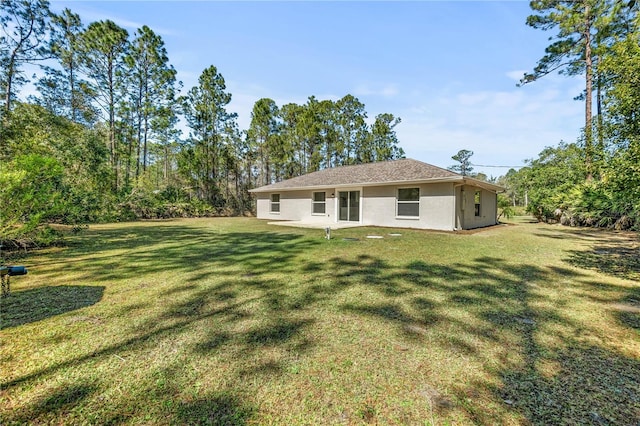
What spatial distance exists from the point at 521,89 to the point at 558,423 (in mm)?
21637

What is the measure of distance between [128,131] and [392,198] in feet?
74.6

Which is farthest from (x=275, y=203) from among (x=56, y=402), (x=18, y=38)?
(x=56, y=402)

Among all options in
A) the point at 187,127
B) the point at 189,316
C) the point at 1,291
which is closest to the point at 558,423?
the point at 189,316

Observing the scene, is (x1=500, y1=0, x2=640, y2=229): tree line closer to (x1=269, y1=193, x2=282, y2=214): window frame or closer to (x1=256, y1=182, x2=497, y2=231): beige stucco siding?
(x1=256, y1=182, x2=497, y2=231): beige stucco siding

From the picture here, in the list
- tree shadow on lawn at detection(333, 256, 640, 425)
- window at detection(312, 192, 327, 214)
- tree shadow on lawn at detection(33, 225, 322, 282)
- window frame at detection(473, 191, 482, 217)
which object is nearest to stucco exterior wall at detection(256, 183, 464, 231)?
window at detection(312, 192, 327, 214)

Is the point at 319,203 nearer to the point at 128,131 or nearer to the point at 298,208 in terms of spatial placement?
the point at 298,208

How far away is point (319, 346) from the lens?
7.77 ft

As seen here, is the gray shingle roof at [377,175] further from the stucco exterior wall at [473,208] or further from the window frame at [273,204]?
the stucco exterior wall at [473,208]

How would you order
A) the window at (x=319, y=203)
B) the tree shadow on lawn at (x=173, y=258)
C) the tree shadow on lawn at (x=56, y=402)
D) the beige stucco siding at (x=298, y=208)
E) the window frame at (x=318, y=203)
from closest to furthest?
the tree shadow on lawn at (x=56, y=402)
the tree shadow on lawn at (x=173, y=258)
the beige stucco siding at (x=298, y=208)
the window frame at (x=318, y=203)
the window at (x=319, y=203)

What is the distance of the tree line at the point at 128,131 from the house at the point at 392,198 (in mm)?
9429

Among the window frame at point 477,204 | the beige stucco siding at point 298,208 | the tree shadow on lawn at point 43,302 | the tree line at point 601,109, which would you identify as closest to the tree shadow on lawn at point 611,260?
the tree line at point 601,109

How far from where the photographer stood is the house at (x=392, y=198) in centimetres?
1130

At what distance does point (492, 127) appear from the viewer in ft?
70.9

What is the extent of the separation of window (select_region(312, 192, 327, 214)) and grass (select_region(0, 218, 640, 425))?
1109 centimetres
